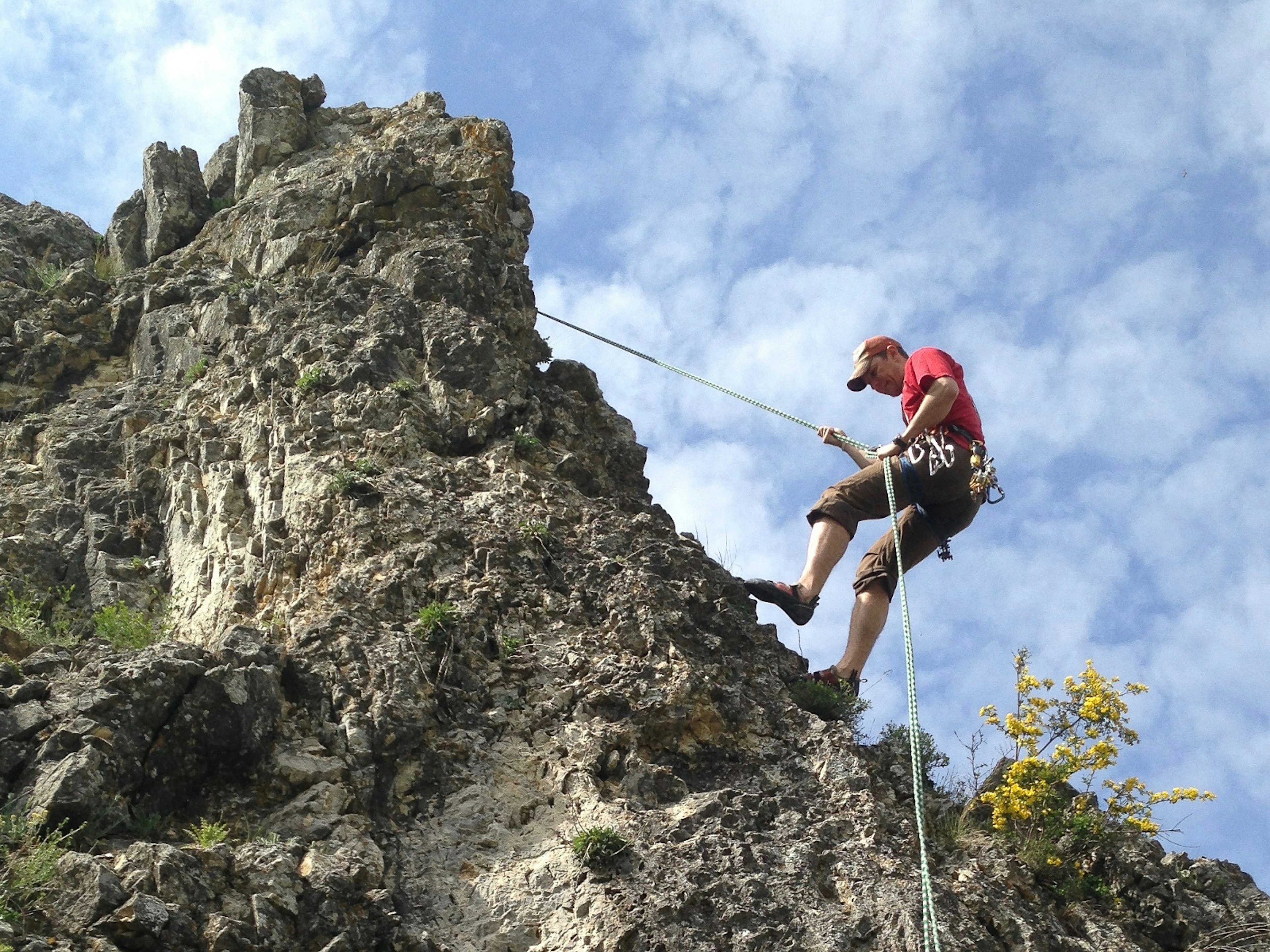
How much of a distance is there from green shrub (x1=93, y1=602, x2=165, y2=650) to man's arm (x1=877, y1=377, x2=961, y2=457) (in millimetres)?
6070

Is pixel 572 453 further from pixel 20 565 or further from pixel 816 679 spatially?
pixel 20 565

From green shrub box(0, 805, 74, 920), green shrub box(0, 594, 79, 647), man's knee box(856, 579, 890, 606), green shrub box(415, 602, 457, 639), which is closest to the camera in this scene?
green shrub box(0, 805, 74, 920)

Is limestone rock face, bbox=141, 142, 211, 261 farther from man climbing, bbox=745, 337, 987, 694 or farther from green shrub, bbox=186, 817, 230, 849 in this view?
green shrub, bbox=186, 817, 230, 849

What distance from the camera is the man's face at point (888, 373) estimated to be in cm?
1231

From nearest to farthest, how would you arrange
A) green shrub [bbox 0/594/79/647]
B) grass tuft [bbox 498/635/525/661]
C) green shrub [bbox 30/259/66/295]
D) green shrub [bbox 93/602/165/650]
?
grass tuft [bbox 498/635/525/661] < green shrub [bbox 0/594/79/647] < green shrub [bbox 93/602/165/650] < green shrub [bbox 30/259/66/295]

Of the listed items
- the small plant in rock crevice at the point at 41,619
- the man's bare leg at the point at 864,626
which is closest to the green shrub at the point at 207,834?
the small plant in rock crevice at the point at 41,619

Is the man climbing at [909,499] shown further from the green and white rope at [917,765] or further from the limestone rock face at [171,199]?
the limestone rock face at [171,199]

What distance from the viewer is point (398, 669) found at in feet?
30.4

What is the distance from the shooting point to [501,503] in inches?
437

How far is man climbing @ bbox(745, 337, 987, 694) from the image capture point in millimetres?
11391

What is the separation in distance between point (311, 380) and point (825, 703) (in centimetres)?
525

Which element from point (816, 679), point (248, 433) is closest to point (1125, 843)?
point (816, 679)

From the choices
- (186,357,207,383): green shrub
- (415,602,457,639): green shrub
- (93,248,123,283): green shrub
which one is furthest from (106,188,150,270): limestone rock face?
(415,602,457,639): green shrub

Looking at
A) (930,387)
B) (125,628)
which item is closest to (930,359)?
(930,387)
